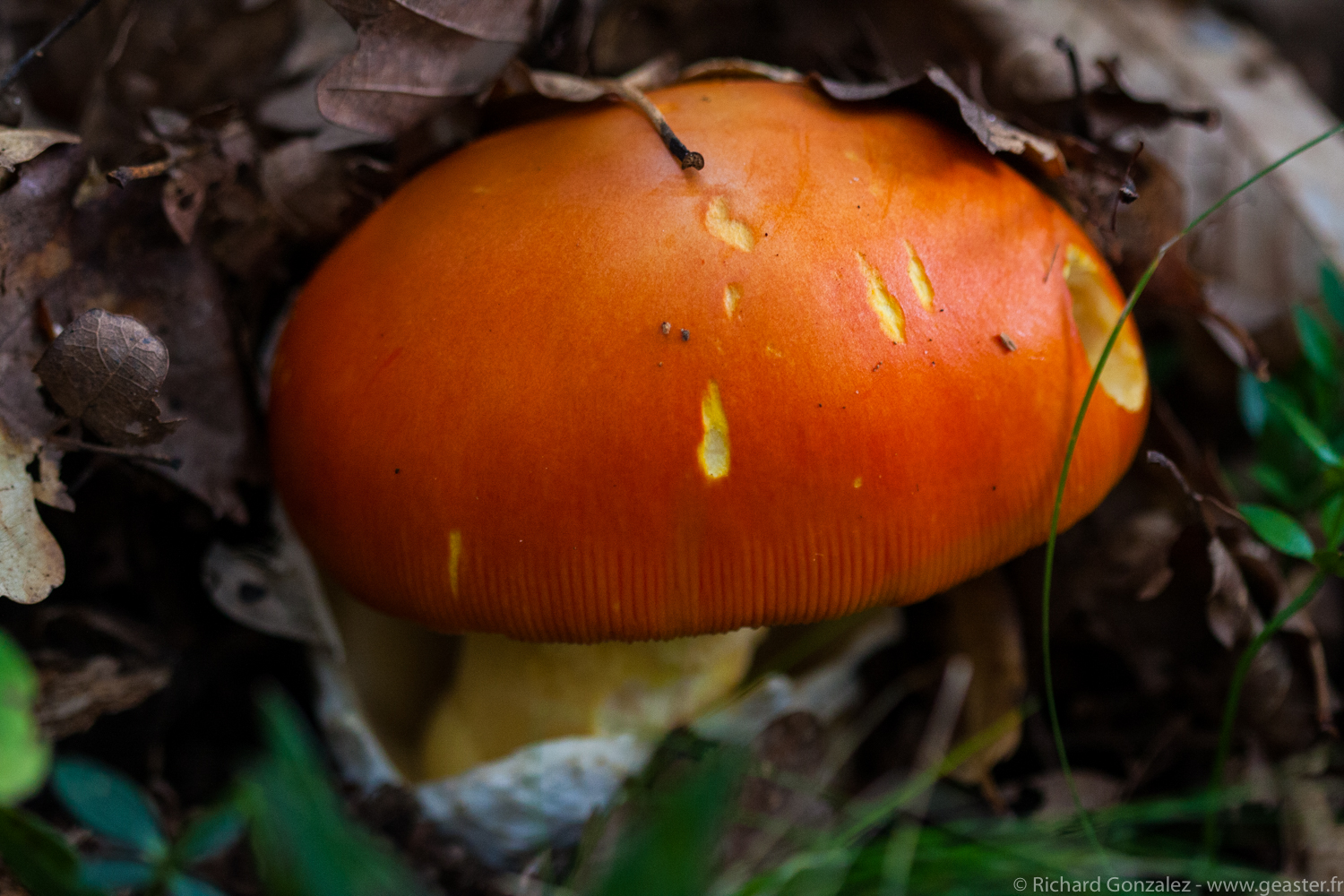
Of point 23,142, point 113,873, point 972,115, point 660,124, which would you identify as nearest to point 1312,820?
point 972,115

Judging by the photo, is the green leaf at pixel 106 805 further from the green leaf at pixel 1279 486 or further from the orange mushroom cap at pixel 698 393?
the green leaf at pixel 1279 486

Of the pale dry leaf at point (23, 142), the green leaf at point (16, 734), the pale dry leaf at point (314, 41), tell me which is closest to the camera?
the green leaf at point (16, 734)

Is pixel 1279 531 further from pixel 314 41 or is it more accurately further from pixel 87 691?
pixel 314 41

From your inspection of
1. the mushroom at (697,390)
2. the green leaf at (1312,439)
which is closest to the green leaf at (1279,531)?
the green leaf at (1312,439)

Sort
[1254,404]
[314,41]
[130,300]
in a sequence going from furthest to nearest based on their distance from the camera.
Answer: [314,41] < [1254,404] < [130,300]

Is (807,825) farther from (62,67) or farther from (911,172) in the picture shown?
(62,67)

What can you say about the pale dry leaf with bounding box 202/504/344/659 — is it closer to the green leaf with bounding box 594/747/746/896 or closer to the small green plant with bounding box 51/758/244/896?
the small green plant with bounding box 51/758/244/896
